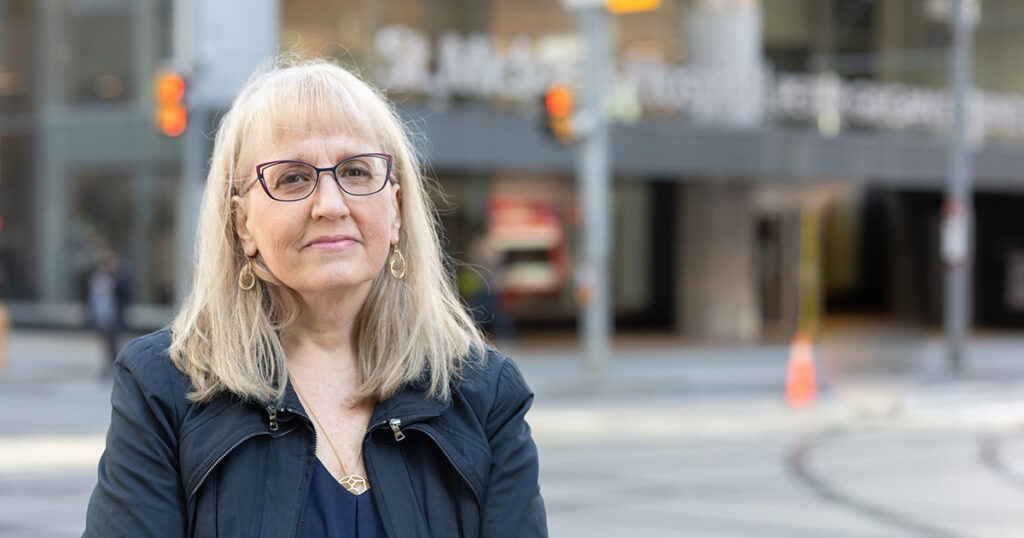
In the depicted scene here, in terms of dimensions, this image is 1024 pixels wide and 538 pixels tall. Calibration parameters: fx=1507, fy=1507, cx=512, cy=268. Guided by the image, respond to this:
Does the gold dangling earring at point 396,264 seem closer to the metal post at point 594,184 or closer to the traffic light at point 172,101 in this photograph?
the traffic light at point 172,101

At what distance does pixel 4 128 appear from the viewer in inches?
1133

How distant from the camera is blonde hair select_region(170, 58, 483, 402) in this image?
243 cm

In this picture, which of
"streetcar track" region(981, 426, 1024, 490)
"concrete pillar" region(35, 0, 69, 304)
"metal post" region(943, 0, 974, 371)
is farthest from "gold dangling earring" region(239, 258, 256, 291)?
"concrete pillar" region(35, 0, 69, 304)

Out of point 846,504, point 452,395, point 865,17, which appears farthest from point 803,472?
point 865,17

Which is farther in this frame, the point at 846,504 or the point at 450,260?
the point at 846,504

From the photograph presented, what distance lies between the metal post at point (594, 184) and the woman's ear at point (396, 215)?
16692 mm

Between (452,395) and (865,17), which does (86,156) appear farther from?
(452,395)

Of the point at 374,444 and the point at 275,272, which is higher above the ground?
the point at 275,272

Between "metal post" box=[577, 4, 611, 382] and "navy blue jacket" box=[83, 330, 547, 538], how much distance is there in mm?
16923

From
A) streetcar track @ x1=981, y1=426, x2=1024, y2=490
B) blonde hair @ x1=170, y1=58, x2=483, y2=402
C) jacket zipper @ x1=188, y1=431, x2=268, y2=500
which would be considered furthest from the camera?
streetcar track @ x1=981, y1=426, x2=1024, y2=490

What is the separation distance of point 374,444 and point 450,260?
1039mm

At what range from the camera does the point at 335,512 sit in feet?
7.80

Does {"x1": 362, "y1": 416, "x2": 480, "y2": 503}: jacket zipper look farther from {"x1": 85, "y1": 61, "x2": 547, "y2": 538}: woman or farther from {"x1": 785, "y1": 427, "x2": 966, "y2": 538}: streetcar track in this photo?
{"x1": 785, "y1": 427, "x2": 966, "y2": 538}: streetcar track

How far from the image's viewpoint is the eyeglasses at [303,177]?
2463 millimetres
